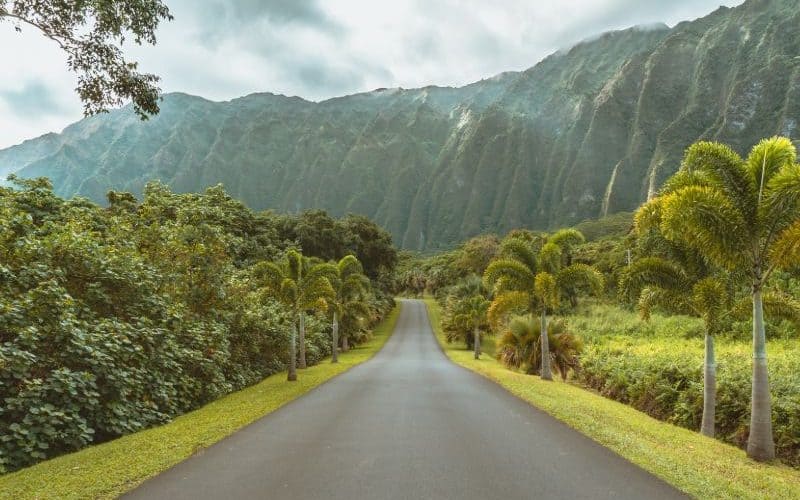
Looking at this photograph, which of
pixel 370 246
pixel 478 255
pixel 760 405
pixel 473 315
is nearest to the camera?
pixel 760 405

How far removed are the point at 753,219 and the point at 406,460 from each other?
878cm

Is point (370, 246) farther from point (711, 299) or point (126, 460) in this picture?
point (126, 460)

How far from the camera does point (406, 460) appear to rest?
775 centimetres

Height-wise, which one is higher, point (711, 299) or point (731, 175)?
point (731, 175)

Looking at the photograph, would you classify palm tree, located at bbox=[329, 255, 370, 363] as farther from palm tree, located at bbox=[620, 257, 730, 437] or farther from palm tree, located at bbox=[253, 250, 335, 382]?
palm tree, located at bbox=[620, 257, 730, 437]

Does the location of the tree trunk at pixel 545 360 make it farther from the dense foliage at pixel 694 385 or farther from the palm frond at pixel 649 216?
the palm frond at pixel 649 216

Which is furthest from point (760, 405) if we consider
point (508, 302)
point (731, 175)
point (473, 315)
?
point (473, 315)

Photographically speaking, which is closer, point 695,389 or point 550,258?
point 695,389

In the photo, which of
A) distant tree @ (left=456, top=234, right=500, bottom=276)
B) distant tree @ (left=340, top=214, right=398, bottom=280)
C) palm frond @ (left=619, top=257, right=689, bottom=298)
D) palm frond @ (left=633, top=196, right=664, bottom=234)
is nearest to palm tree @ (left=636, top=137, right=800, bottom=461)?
palm frond @ (left=633, top=196, right=664, bottom=234)

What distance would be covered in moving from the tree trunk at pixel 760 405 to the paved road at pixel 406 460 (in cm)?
399

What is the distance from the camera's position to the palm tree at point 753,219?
10477 mm

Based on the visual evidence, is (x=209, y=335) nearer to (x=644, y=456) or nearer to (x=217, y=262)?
(x=217, y=262)

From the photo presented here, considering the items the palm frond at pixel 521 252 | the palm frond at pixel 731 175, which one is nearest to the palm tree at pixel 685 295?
the palm frond at pixel 731 175

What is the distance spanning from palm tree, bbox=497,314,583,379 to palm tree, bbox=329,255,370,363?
436 inches
